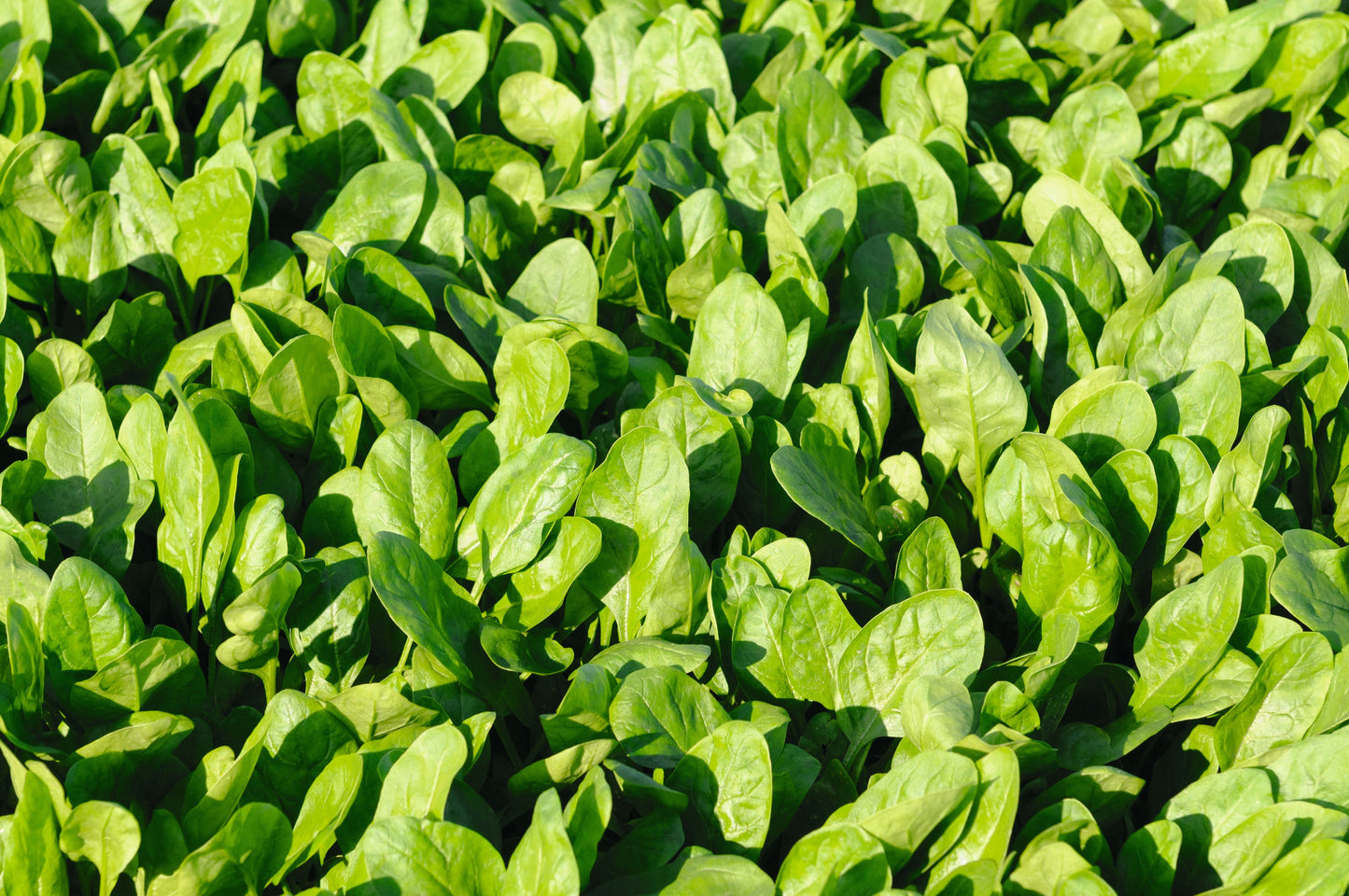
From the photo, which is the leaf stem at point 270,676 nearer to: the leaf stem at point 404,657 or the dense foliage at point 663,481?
the dense foliage at point 663,481

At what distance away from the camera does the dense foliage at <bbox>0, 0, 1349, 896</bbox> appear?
0.94 metres

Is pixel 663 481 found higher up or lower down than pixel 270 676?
higher up

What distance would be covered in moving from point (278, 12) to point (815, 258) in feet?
3.27

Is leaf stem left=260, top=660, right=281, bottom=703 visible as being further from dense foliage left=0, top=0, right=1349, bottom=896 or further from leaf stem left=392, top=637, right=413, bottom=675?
leaf stem left=392, top=637, right=413, bottom=675

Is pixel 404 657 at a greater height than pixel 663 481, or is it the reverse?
pixel 663 481

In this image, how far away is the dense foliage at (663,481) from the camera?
3.09 ft

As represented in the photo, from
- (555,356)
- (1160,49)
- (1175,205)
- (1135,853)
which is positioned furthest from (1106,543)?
(1160,49)

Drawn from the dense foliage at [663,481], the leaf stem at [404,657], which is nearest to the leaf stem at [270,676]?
the dense foliage at [663,481]

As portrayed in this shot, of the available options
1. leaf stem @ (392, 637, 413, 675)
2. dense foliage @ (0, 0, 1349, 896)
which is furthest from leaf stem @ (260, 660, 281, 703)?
leaf stem @ (392, 637, 413, 675)

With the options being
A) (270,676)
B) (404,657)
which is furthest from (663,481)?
(270,676)

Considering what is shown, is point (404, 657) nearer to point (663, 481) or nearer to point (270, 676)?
point (270, 676)

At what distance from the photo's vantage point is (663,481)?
43.9 inches

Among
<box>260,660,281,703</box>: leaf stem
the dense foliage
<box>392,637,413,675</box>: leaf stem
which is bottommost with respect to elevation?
<box>260,660,281,703</box>: leaf stem

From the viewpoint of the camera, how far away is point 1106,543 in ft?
3.52
